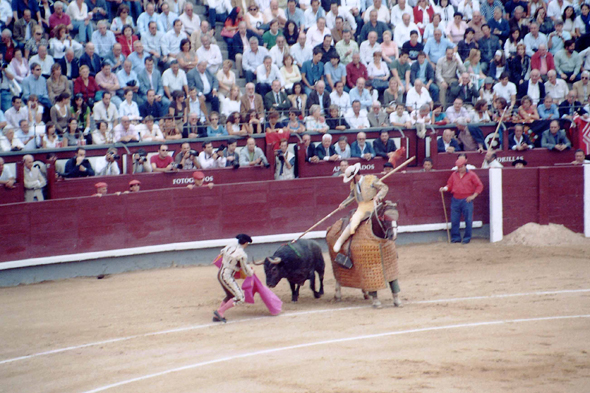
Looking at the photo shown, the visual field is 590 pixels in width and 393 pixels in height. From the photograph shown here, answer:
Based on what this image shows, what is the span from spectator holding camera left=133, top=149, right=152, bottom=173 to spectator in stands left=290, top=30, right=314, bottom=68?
3888 millimetres

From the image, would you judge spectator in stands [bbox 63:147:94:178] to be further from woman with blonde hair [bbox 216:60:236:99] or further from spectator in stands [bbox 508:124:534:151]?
spectator in stands [bbox 508:124:534:151]

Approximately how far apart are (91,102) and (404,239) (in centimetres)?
570

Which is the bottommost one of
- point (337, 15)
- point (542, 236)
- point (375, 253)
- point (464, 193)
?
point (542, 236)

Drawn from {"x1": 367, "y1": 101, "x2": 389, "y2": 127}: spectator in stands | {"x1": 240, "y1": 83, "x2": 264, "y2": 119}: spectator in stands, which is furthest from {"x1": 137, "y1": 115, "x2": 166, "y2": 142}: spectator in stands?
{"x1": 367, "y1": 101, "x2": 389, "y2": 127}: spectator in stands

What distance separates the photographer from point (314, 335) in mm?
8703

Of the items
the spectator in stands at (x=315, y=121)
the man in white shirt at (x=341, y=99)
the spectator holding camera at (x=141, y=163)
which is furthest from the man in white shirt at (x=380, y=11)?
the spectator holding camera at (x=141, y=163)

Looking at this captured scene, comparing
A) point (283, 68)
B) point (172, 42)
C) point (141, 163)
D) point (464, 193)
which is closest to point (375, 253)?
point (464, 193)

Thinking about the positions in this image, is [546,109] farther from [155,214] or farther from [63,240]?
[63,240]

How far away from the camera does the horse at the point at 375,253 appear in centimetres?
967

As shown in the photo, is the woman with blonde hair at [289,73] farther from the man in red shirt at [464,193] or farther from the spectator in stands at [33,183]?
the spectator in stands at [33,183]

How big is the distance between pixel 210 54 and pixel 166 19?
3.44 feet

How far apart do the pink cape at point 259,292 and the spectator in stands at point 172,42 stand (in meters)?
6.25

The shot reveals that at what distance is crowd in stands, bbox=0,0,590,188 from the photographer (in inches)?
535

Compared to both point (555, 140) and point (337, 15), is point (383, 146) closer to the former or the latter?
point (337, 15)
